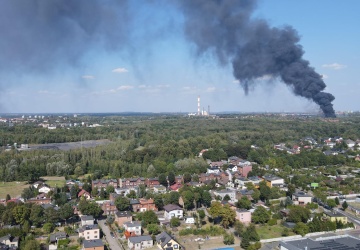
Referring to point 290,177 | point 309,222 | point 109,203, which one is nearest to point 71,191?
point 109,203

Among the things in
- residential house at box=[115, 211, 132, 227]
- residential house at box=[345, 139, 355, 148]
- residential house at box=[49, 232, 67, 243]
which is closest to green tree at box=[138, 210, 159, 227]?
residential house at box=[115, 211, 132, 227]

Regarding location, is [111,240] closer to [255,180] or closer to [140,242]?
[140,242]

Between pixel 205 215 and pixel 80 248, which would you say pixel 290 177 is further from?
pixel 80 248

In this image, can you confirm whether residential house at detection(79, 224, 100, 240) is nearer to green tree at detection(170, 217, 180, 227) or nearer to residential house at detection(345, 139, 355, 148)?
green tree at detection(170, 217, 180, 227)

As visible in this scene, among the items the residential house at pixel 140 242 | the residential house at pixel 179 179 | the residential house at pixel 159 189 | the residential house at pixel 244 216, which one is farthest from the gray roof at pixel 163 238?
the residential house at pixel 179 179

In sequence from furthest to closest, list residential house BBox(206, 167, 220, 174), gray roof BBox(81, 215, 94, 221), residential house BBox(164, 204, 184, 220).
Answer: residential house BBox(206, 167, 220, 174) < residential house BBox(164, 204, 184, 220) < gray roof BBox(81, 215, 94, 221)

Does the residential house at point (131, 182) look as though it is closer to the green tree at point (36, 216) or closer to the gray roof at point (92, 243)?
the green tree at point (36, 216)
